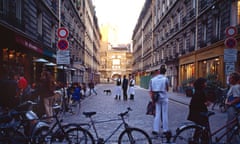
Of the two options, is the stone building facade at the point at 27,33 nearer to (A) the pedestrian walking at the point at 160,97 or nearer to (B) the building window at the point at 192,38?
(A) the pedestrian walking at the point at 160,97

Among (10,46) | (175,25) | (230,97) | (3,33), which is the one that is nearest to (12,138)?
(230,97)

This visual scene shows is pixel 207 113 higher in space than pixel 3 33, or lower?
lower

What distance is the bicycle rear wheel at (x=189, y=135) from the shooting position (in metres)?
5.24

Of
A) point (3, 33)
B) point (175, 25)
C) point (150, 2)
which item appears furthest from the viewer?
point (150, 2)

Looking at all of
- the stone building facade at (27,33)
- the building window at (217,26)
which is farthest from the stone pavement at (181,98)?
the stone building facade at (27,33)

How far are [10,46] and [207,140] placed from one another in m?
11.1

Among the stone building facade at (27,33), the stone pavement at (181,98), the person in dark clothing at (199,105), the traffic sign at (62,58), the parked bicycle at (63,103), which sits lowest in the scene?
the stone pavement at (181,98)

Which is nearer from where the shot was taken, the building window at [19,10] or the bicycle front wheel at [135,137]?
the bicycle front wheel at [135,137]

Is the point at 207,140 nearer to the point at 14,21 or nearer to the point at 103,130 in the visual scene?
the point at 103,130

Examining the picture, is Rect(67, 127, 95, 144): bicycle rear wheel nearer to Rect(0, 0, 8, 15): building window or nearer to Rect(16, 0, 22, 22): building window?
Rect(0, 0, 8, 15): building window

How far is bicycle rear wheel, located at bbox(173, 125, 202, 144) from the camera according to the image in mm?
5242

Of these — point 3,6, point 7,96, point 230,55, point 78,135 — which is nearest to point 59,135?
point 78,135

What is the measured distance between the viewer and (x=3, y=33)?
1033cm

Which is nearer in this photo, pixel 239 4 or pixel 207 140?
pixel 207 140
